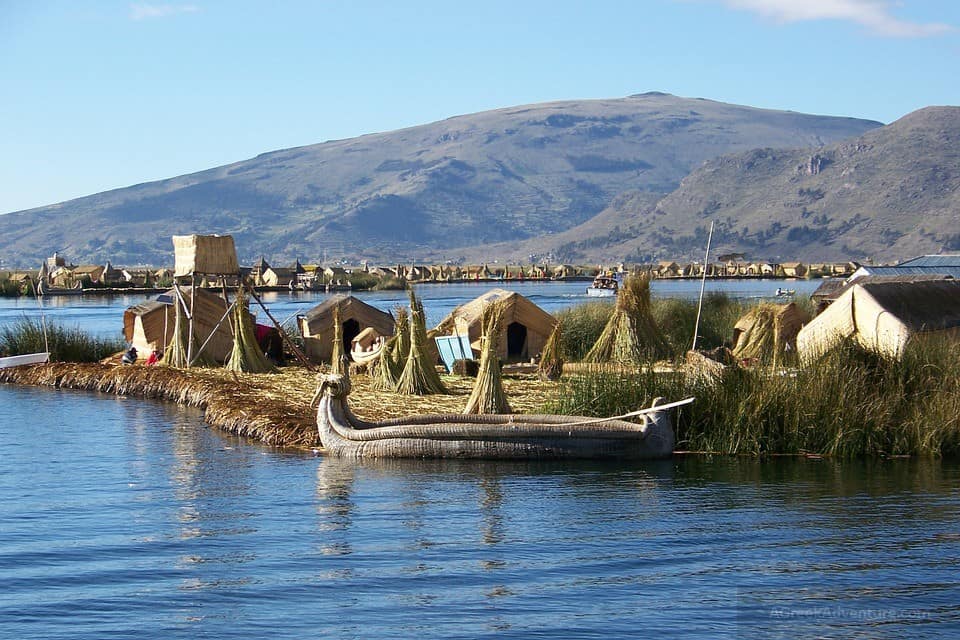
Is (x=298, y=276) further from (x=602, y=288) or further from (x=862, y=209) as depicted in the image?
(x=862, y=209)

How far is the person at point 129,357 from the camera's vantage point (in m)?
23.2

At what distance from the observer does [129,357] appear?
2339cm

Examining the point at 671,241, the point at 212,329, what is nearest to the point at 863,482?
the point at 212,329

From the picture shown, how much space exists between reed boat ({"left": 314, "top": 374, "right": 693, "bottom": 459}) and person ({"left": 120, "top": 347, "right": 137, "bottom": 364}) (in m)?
10.2

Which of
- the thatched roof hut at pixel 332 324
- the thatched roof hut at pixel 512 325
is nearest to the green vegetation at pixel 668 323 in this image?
the thatched roof hut at pixel 512 325

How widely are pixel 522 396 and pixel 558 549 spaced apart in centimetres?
672

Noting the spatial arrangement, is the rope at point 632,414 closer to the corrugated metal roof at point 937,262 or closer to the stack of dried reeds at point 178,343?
the stack of dried reeds at point 178,343

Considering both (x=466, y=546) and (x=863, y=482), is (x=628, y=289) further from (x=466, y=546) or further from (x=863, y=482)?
(x=466, y=546)

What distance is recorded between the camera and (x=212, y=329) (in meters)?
23.3

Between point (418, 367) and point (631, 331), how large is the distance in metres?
3.98

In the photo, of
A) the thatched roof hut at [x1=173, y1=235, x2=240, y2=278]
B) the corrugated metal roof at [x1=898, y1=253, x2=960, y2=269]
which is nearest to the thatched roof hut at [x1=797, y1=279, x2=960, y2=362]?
the corrugated metal roof at [x1=898, y1=253, x2=960, y2=269]

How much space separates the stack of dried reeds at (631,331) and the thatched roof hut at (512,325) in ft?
6.12

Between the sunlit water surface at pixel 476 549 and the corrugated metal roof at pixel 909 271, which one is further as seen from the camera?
the corrugated metal roof at pixel 909 271

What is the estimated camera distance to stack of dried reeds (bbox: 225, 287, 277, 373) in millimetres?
20797
